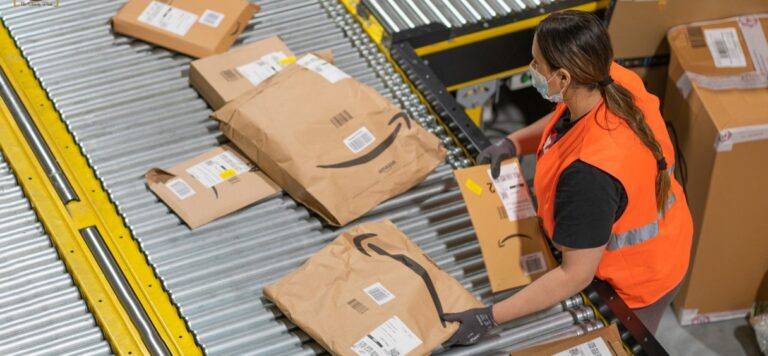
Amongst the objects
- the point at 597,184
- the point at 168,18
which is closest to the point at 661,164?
the point at 597,184

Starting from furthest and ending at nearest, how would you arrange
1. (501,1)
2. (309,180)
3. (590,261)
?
(501,1), (309,180), (590,261)

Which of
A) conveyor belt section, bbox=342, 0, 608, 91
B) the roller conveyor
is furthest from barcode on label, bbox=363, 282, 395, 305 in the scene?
conveyor belt section, bbox=342, 0, 608, 91

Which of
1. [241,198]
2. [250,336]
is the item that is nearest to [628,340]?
[250,336]

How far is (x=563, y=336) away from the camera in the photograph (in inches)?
137

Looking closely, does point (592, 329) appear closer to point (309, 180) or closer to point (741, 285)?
point (309, 180)

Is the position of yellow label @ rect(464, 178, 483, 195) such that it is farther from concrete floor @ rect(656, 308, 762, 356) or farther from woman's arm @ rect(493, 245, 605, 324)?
concrete floor @ rect(656, 308, 762, 356)

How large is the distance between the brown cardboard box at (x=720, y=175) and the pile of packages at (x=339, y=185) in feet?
3.90

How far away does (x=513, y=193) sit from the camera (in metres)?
3.78

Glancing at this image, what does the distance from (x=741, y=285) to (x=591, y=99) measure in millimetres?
2157

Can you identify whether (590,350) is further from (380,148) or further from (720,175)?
(720,175)

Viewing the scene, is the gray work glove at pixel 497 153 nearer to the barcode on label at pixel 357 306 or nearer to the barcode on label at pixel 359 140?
the barcode on label at pixel 359 140

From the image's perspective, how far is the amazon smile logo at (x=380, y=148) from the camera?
12.8 ft

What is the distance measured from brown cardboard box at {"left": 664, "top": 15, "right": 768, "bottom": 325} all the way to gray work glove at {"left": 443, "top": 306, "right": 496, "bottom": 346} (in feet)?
5.48

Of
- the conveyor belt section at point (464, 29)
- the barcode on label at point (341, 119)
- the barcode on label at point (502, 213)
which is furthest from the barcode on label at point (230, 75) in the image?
the barcode on label at point (502, 213)
